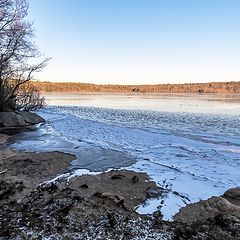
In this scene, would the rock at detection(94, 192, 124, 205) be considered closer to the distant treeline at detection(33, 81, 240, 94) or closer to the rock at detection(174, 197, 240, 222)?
the rock at detection(174, 197, 240, 222)

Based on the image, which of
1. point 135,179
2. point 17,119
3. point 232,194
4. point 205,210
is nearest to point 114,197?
point 205,210

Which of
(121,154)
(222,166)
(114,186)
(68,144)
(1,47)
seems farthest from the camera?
(1,47)

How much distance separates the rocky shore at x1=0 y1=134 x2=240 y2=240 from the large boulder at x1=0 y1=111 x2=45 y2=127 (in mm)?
12386

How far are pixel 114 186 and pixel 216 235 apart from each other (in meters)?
2.94

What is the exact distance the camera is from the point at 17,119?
798 inches

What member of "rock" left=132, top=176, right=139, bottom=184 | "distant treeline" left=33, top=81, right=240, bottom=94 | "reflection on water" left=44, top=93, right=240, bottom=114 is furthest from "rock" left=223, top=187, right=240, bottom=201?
"distant treeline" left=33, top=81, right=240, bottom=94

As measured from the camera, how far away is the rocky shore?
4379mm

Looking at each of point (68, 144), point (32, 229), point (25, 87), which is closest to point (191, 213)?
point (32, 229)

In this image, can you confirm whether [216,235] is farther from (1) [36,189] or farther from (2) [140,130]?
(2) [140,130]

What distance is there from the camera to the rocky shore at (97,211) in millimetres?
4379

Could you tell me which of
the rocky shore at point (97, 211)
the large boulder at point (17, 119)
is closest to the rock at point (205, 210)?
the rocky shore at point (97, 211)

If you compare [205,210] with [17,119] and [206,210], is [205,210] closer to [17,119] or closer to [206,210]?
[206,210]

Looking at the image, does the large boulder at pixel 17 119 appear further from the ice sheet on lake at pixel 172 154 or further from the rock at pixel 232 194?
the rock at pixel 232 194

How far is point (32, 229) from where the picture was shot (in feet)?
14.4
